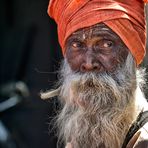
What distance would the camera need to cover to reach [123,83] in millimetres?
5020

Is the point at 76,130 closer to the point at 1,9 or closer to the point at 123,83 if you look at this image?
the point at 123,83

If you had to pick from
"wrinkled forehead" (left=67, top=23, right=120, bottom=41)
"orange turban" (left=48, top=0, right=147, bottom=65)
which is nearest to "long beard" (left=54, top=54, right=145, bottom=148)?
"orange turban" (left=48, top=0, right=147, bottom=65)

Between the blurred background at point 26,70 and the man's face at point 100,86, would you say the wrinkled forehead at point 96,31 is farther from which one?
the blurred background at point 26,70

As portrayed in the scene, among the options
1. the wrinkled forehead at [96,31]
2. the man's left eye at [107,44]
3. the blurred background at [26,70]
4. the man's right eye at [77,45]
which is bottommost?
the blurred background at [26,70]

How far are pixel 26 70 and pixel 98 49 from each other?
188 inches

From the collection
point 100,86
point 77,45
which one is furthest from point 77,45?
point 100,86

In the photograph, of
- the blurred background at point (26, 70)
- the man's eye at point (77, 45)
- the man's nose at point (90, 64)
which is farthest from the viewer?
the blurred background at point (26, 70)

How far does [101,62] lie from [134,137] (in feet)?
1.83

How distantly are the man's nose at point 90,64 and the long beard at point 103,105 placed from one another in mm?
35

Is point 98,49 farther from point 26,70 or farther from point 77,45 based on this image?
point 26,70

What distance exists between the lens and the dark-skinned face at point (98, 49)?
4.89m

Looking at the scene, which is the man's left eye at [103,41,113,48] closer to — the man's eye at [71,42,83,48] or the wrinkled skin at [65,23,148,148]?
the wrinkled skin at [65,23,148,148]

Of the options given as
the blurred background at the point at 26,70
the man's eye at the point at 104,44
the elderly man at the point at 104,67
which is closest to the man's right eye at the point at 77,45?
the elderly man at the point at 104,67

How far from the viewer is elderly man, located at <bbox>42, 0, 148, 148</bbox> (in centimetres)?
488
